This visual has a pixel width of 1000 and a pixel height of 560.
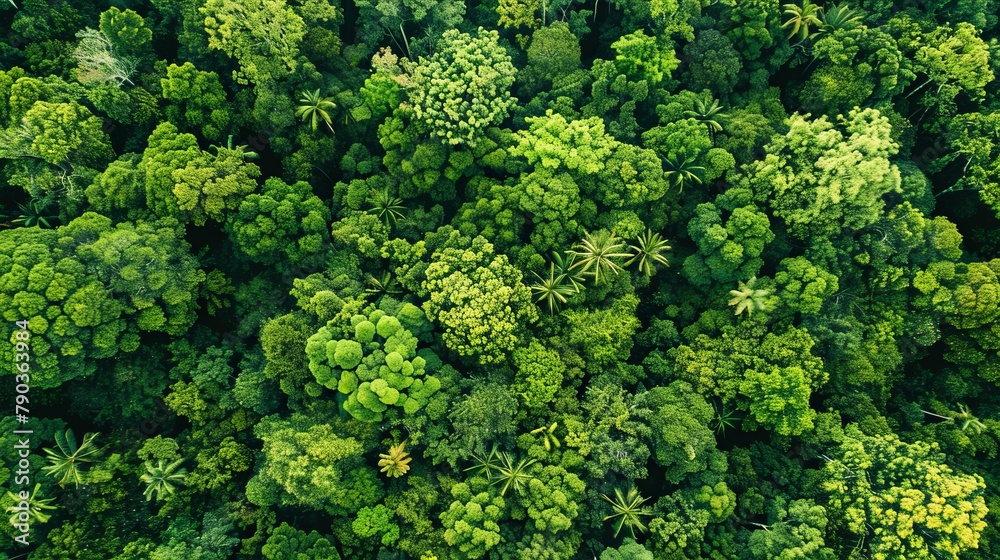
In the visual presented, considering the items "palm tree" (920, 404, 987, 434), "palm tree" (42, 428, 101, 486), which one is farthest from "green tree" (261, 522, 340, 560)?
"palm tree" (920, 404, 987, 434)

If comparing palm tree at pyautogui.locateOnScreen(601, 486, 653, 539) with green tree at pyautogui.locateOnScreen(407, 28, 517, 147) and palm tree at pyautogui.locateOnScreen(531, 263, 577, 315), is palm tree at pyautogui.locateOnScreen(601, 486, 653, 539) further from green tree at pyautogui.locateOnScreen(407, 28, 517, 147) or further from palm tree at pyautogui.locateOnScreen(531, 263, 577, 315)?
green tree at pyautogui.locateOnScreen(407, 28, 517, 147)

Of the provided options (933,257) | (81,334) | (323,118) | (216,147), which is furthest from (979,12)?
(81,334)

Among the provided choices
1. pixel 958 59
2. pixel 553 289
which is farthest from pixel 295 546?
pixel 958 59

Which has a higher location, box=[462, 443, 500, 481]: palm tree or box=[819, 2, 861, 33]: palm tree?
box=[819, 2, 861, 33]: palm tree

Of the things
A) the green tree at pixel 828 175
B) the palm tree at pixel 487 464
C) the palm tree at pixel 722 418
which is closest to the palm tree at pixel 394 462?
the palm tree at pixel 487 464

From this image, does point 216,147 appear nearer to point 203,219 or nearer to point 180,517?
point 203,219

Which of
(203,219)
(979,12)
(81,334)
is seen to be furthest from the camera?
(979,12)

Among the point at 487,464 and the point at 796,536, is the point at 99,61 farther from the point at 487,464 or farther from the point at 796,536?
the point at 796,536
